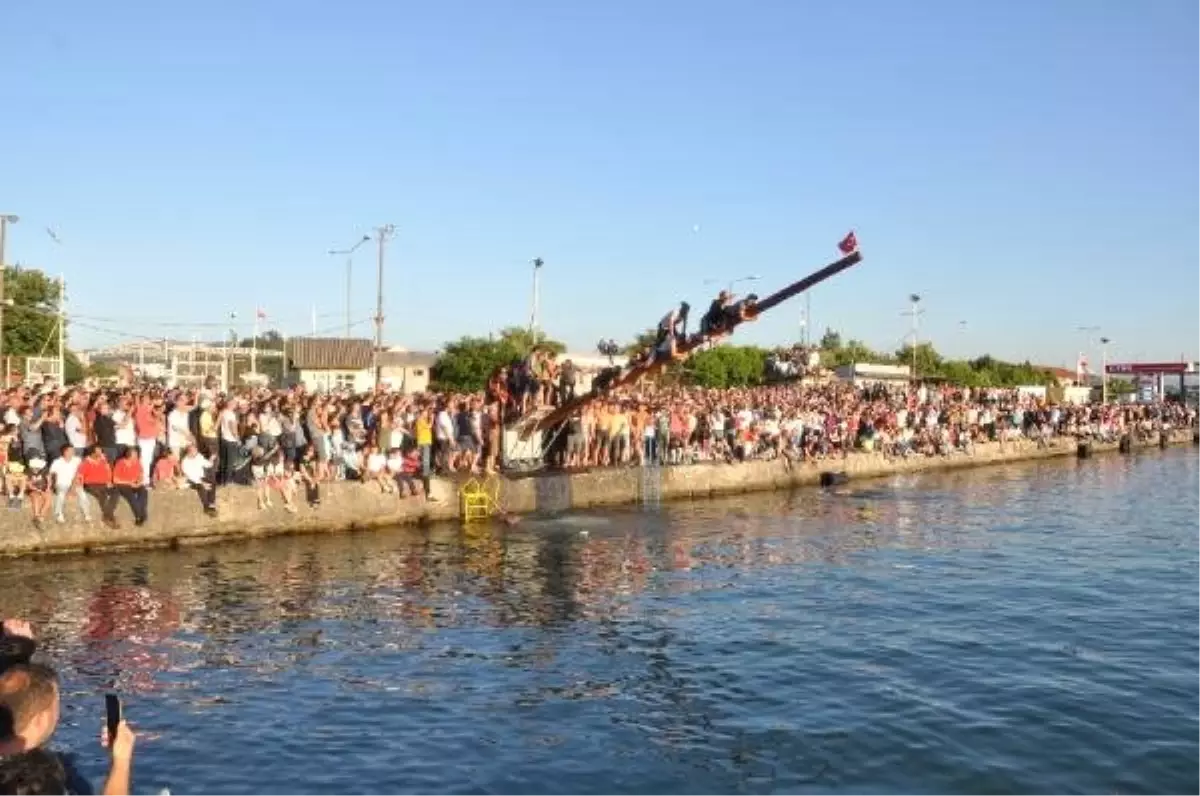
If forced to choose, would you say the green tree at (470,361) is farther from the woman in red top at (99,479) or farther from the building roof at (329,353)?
the woman in red top at (99,479)

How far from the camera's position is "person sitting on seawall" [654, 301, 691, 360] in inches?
1133

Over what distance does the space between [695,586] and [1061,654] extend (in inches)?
263

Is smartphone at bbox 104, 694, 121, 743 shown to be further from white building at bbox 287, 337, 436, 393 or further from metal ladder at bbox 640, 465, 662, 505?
white building at bbox 287, 337, 436, 393

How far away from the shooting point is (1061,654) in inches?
608

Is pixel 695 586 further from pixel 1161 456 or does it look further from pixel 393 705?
pixel 1161 456

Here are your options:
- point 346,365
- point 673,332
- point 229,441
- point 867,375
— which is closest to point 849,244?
point 673,332

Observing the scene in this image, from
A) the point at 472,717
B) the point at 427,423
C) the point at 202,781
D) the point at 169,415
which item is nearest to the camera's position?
the point at 202,781

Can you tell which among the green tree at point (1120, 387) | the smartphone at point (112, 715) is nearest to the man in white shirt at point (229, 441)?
the smartphone at point (112, 715)

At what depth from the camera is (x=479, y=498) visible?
2950cm

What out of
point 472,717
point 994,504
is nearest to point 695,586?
point 472,717

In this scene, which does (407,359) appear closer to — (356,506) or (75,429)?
(356,506)

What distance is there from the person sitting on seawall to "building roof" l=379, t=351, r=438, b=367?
74.8m

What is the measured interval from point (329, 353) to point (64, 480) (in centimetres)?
7733

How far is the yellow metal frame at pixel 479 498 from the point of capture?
29.3 metres
